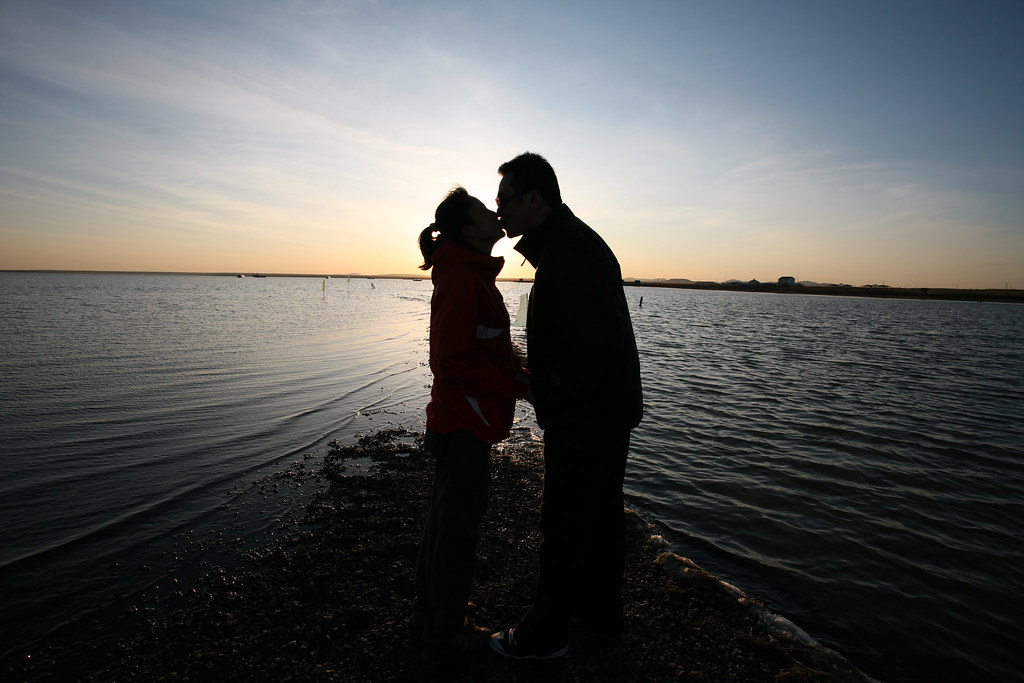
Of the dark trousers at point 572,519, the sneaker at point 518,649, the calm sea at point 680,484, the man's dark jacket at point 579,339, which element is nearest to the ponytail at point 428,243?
the man's dark jacket at point 579,339

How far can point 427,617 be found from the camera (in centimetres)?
325

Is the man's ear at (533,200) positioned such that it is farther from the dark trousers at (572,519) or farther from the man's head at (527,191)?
the dark trousers at (572,519)

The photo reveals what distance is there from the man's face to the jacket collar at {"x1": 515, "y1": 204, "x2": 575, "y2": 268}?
0.06 meters

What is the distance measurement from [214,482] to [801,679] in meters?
6.85

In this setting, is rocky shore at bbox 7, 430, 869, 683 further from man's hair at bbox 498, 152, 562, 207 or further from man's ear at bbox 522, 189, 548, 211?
man's hair at bbox 498, 152, 562, 207

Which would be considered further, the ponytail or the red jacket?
the ponytail

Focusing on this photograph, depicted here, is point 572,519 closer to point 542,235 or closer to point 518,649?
point 518,649

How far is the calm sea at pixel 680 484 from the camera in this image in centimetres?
425

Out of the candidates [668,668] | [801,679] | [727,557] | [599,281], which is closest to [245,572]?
[668,668]

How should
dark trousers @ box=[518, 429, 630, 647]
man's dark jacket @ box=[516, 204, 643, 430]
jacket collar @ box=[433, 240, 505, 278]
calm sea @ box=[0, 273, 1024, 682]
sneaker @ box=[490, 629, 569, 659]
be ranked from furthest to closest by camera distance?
calm sea @ box=[0, 273, 1024, 682]
sneaker @ box=[490, 629, 569, 659]
jacket collar @ box=[433, 240, 505, 278]
dark trousers @ box=[518, 429, 630, 647]
man's dark jacket @ box=[516, 204, 643, 430]

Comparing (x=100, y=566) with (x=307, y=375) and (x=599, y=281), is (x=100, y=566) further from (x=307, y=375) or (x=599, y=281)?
(x=307, y=375)

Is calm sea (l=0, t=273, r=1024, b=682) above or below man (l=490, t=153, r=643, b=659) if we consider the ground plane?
below

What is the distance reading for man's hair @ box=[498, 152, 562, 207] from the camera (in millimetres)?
2881

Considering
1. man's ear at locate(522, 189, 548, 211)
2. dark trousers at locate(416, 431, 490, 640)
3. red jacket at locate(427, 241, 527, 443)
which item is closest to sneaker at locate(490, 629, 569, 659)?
dark trousers at locate(416, 431, 490, 640)
